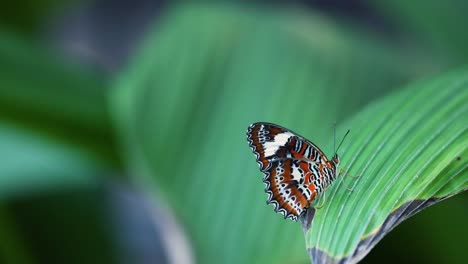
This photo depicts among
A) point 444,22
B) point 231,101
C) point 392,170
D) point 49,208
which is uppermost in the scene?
point 444,22

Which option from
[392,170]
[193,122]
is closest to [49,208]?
[193,122]

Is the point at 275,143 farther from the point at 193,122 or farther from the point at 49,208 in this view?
the point at 49,208

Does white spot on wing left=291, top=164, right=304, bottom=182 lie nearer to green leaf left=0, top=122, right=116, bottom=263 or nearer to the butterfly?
the butterfly

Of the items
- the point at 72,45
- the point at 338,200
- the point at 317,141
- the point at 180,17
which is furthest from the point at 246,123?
the point at 72,45

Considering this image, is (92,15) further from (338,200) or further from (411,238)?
(338,200)

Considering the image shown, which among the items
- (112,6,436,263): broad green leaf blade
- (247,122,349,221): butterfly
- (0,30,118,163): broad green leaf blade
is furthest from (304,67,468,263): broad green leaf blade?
(0,30,118,163): broad green leaf blade

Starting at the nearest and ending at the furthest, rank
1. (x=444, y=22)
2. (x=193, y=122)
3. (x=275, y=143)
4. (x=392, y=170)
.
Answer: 1. (x=392, y=170)
2. (x=275, y=143)
3. (x=193, y=122)
4. (x=444, y=22)

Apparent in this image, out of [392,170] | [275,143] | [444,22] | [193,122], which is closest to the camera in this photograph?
[392,170]
